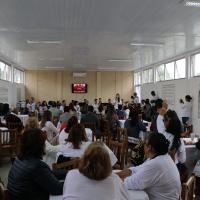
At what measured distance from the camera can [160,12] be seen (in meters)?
5.04

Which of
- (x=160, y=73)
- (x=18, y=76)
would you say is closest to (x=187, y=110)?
(x=160, y=73)

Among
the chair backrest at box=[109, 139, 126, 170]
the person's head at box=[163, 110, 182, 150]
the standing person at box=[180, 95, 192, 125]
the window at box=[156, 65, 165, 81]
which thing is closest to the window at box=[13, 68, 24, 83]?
the window at box=[156, 65, 165, 81]

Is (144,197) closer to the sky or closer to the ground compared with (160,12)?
closer to the ground

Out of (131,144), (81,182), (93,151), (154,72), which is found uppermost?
(154,72)

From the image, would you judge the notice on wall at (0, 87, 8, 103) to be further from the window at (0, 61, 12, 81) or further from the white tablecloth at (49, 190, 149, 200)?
the white tablecloth at (49, 190, 149, 200)

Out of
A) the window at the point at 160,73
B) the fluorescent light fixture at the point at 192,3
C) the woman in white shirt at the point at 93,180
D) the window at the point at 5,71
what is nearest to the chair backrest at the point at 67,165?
the woman in white shirt at the point at 93,180

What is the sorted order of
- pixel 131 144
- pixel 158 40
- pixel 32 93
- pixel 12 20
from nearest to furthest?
pixel 131 144 < pixel 12 20 < pixel 158 40 < pixel 32 93

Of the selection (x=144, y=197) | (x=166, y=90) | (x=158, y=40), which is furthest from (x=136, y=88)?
(x=144, y=197)

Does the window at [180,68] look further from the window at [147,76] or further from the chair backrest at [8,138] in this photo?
the chair backrest at [8,138]

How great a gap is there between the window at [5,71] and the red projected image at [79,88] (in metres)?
4.95

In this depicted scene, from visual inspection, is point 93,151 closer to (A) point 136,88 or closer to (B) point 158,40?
(B) point 158,40

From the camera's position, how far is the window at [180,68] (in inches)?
402

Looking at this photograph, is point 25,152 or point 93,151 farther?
point 25,152

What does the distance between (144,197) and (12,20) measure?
15.3 ft
